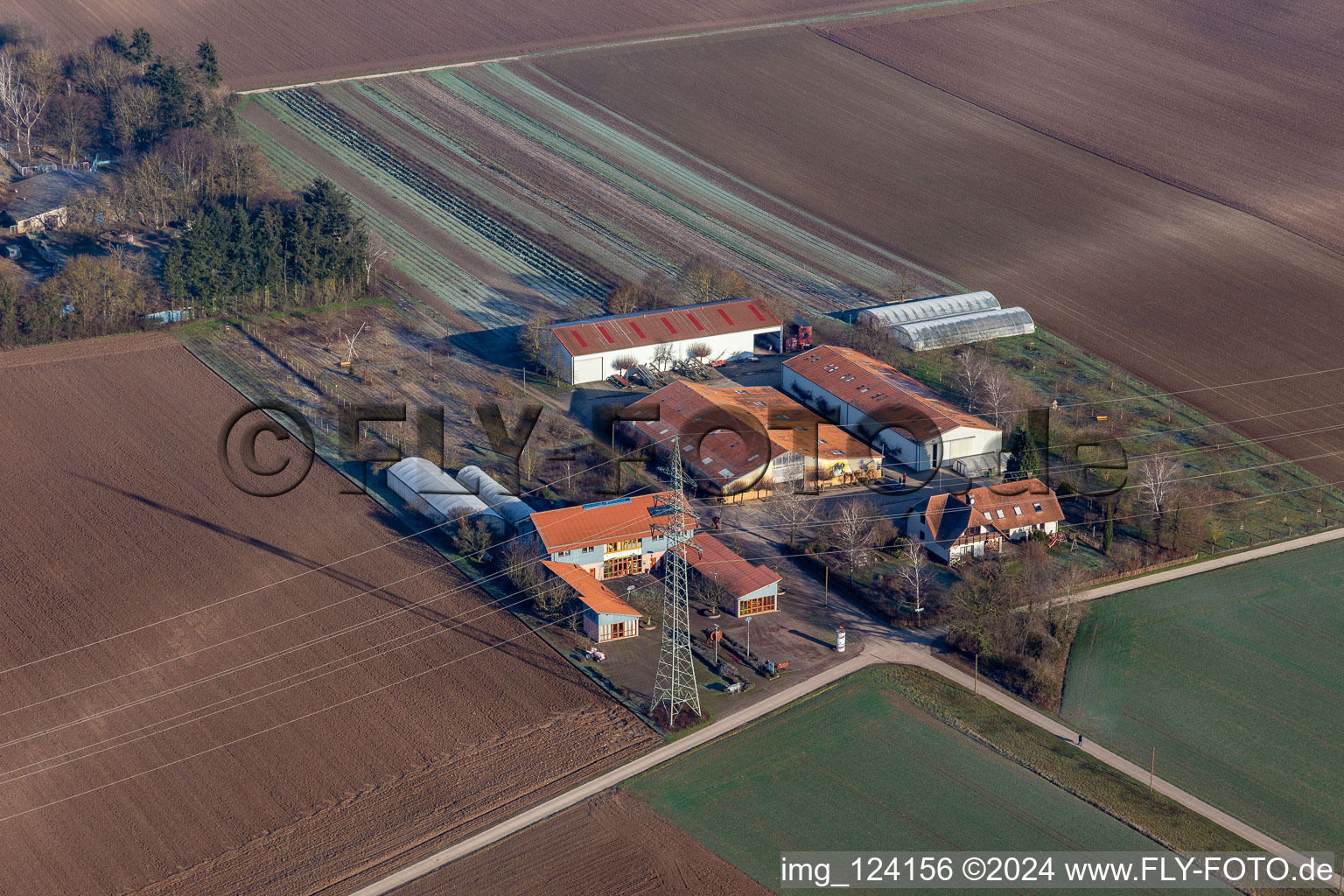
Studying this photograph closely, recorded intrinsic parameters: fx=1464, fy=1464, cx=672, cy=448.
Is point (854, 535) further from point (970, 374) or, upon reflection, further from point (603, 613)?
point (970, 374)

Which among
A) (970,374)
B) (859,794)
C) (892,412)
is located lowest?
(859,794)

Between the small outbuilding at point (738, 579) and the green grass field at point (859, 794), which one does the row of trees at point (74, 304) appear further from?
the green grass field at point (859, 794)

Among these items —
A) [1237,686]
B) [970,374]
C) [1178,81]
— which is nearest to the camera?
[1237,686]

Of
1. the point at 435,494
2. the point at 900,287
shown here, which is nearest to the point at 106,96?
the point at 435,494

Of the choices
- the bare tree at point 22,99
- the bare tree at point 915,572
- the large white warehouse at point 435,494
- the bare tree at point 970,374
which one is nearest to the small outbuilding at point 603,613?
the large white warehouse at point 435,494

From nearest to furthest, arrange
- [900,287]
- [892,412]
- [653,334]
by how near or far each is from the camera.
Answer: [892,412], [653,334], [900,287]

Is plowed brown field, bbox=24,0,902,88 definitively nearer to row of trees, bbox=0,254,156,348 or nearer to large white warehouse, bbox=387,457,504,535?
row of trees, bbox=0,254,156,348
